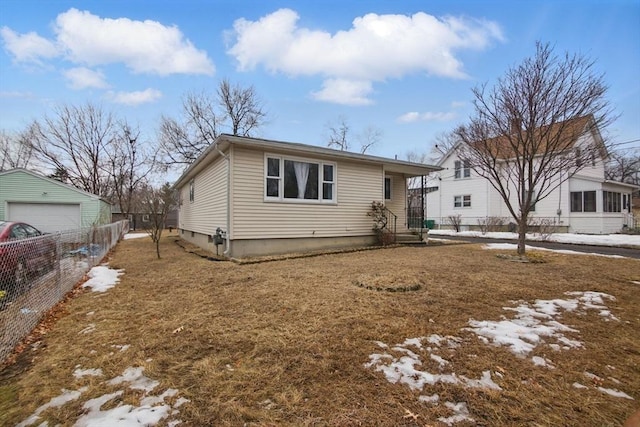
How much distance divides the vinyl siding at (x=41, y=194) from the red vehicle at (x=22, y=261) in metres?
12.8

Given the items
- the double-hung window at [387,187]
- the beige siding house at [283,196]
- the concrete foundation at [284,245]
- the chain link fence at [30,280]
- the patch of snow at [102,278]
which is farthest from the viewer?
the double-hung window at [387,187]

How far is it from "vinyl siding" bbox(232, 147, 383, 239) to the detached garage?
457 inches

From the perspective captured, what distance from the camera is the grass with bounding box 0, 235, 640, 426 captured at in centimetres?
212

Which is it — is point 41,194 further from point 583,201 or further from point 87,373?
point 583,201

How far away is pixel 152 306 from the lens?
4508mm

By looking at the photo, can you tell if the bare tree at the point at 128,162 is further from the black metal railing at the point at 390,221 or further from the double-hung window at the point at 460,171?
the double-hung window at the point at 460,171

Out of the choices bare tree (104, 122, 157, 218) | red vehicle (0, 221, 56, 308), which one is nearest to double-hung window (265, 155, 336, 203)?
red vehicle (0, 221, 56, 308)

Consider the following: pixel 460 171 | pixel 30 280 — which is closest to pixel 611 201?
pixel 460 171

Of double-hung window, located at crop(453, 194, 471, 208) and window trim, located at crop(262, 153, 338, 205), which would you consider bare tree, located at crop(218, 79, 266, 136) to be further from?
window trim, located at crop(262, 153, 338, 205)

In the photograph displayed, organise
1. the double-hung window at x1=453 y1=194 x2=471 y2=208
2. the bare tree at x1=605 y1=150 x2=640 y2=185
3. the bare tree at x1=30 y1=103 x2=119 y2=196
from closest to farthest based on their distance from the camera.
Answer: the double-hung window at x1=453 y1=194 x2=471 y2=208 → the bare tree at x1=30 y1=103 x2=119 y2=196 → the bare tree at x1=605 y1=150 x2=640 y2=185

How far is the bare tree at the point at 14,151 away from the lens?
2626 cm

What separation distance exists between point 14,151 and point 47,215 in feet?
54.2

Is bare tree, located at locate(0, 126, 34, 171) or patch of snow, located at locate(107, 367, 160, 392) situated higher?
bare tree, located at locate(0, 126, 34, 171)

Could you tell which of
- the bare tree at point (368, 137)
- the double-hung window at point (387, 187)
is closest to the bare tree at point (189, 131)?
the bare tree at point (368, 137)
